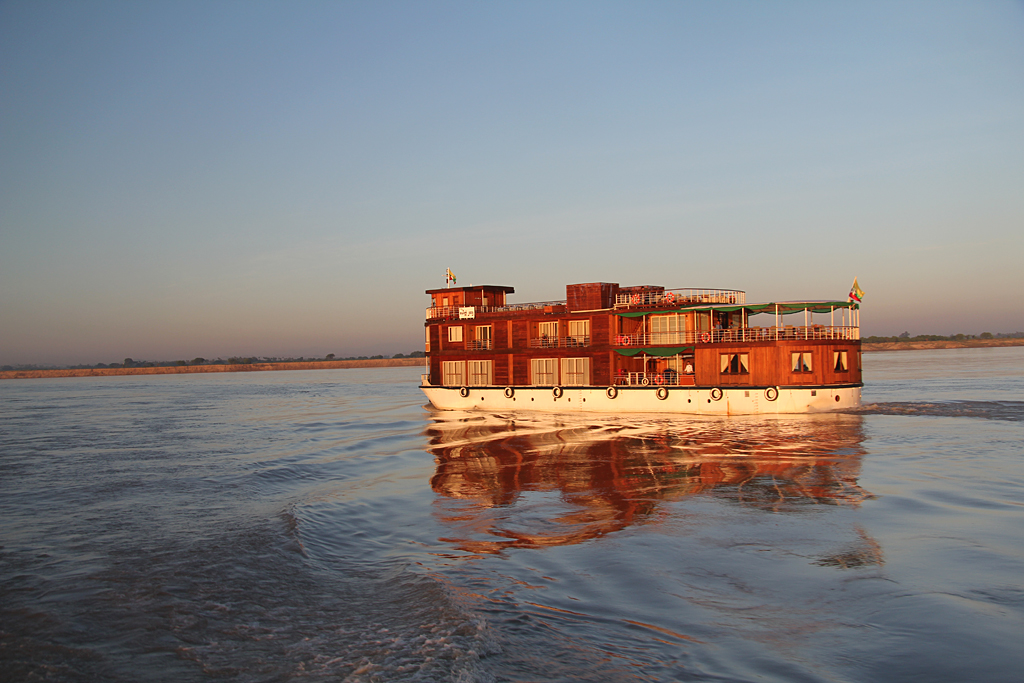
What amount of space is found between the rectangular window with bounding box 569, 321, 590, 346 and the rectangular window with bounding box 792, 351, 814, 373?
11.9 m

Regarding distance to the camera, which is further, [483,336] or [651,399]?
[483,336]

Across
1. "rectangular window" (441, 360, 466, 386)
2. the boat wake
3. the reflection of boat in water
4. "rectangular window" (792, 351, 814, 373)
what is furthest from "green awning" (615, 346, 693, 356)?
"rectangular window" (441, 360, 466, 386)

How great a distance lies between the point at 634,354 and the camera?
1567 inches

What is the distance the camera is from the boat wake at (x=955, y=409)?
108 ft

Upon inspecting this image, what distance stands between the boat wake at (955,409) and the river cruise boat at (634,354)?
2.40 m

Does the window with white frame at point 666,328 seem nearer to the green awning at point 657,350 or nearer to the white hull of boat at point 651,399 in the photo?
the green awning at point 657,350

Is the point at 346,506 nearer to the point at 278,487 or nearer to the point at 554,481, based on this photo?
the point at 278,487

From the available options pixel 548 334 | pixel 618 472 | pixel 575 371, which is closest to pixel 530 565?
pixel 618 472

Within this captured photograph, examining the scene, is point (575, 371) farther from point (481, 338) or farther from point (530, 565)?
point (530, 565)

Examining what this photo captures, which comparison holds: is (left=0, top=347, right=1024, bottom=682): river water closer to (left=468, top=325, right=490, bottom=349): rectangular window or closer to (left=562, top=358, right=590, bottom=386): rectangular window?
(left=562, top=358, right=590, bottom=386): rectangular window

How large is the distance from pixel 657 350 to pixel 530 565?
91.3 ft

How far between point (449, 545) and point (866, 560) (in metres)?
7.71

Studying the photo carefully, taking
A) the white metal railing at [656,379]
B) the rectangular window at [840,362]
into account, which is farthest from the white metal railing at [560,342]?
the rectangular window at [840,362]

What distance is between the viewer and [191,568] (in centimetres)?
1266
